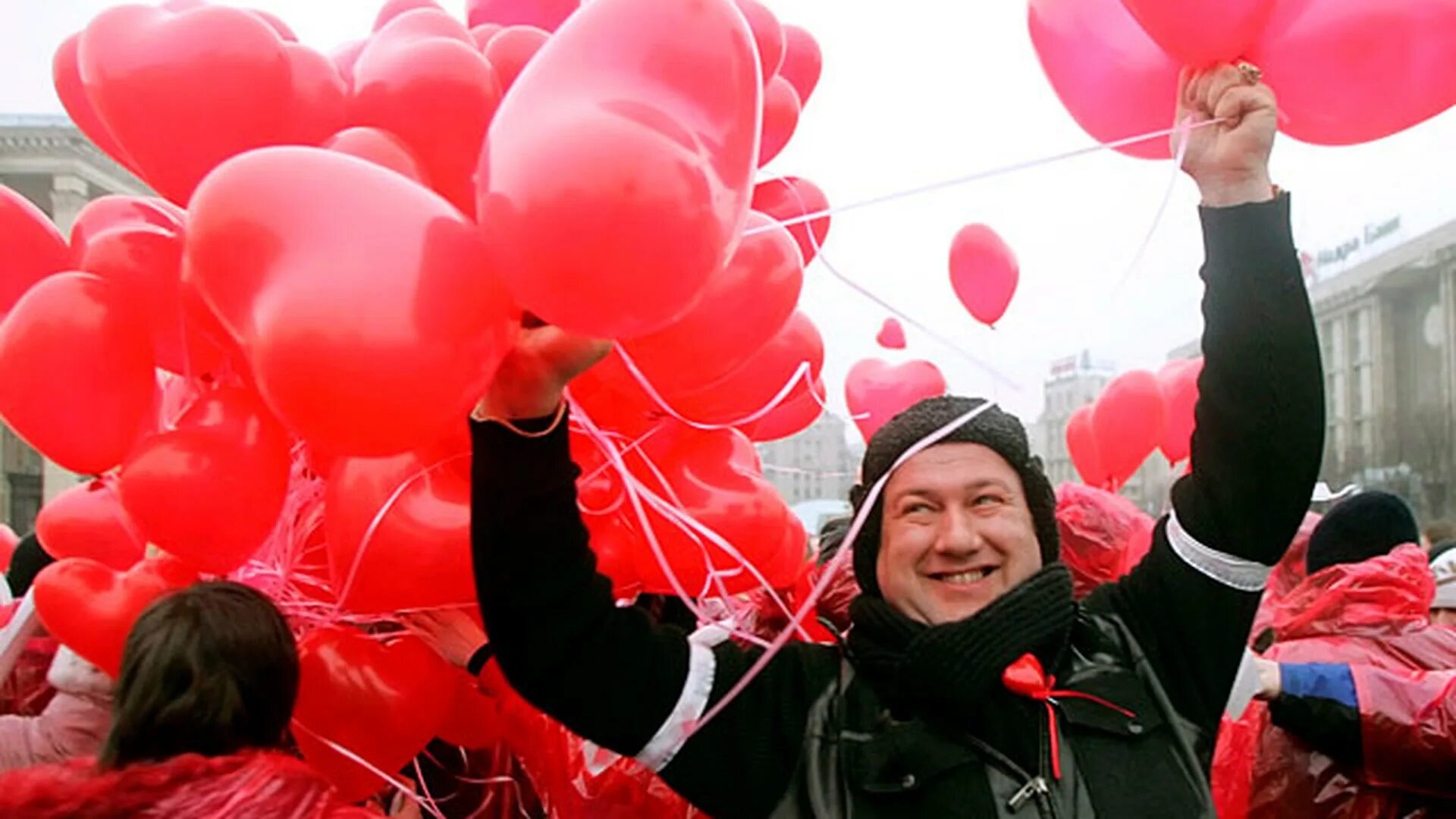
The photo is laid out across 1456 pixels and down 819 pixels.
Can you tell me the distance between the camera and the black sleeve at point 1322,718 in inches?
82.7

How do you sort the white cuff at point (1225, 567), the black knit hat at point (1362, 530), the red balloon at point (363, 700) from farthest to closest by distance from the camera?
the black knit hat at point (1362, 530)
the red balloon at point (363, 700)
the white cuff at point (1225, 567)

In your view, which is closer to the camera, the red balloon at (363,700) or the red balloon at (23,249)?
the red balloon at (363,700)

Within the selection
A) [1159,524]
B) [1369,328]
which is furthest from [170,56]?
[1369,328]

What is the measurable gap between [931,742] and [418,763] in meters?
1.19

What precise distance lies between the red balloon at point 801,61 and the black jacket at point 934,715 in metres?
1.07

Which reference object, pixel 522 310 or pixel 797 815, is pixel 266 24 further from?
pixel 797 815

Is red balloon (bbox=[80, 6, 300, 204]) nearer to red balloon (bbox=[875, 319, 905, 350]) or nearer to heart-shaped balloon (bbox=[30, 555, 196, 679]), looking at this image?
heart-shaped balloon (bbox=[30, 555, 196, 679])

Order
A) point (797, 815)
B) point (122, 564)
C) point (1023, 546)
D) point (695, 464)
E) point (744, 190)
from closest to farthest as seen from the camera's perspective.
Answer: point (744, 190) < point (797, 815) < point (1023, 546) < point (695, 464) < point (122, 564)

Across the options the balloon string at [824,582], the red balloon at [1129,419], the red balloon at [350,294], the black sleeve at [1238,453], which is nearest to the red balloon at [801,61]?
the balloon string at [824,582]

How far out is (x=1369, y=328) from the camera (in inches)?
1095

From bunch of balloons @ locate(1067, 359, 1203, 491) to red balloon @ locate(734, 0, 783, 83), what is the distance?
74.8 inches

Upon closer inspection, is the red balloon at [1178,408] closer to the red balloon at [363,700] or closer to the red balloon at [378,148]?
the red balloon at [363,700]

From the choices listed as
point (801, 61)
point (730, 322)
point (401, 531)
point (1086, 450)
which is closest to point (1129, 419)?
point (1086, 450)

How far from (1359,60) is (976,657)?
951 mm
